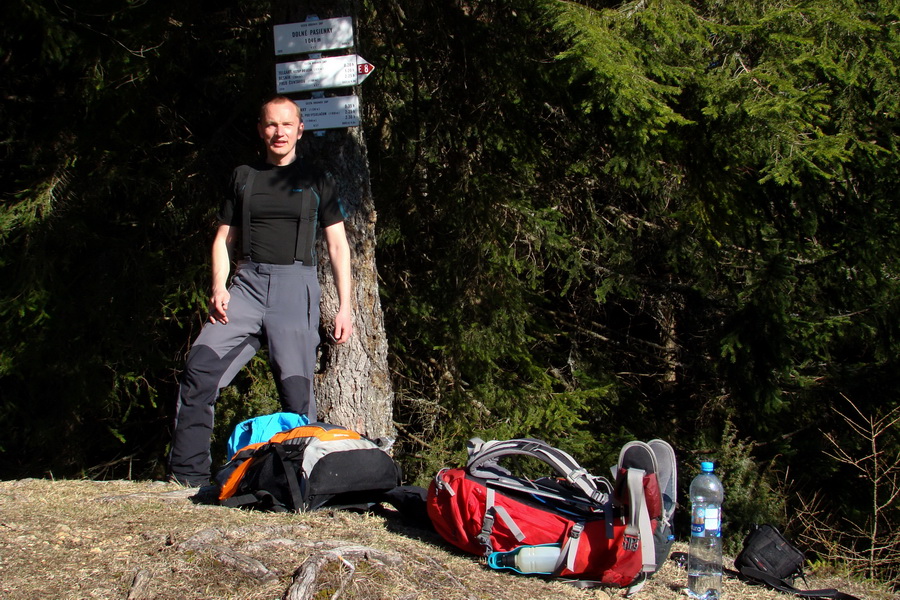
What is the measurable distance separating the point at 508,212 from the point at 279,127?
125 inches

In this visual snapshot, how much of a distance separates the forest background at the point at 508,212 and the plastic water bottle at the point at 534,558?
3.26 meters

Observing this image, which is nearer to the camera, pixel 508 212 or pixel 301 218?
pixel 301 218

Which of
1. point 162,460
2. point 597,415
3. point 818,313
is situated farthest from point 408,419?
point 818,313

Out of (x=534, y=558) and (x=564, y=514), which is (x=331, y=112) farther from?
(x=534, y=558)

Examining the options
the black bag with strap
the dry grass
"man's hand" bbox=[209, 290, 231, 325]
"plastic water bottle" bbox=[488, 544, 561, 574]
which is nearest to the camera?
the dry grass

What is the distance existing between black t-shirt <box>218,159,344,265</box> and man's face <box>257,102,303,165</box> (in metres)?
0.10

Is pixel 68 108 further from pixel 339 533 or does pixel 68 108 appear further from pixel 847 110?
pixel 847 110

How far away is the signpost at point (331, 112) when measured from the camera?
525 centimetres

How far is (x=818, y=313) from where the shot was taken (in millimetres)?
7633

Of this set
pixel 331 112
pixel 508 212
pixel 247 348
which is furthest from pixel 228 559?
pixel 508 212

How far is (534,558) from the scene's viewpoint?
3.39 meters

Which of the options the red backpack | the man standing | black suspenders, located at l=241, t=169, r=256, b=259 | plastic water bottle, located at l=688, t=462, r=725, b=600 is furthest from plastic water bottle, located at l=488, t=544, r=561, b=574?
black suspenders, located at l=241, t=169, r=256, b=259

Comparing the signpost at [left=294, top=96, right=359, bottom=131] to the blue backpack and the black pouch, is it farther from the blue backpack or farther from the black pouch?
the black pouch

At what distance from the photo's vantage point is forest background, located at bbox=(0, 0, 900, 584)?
19.7 ft
